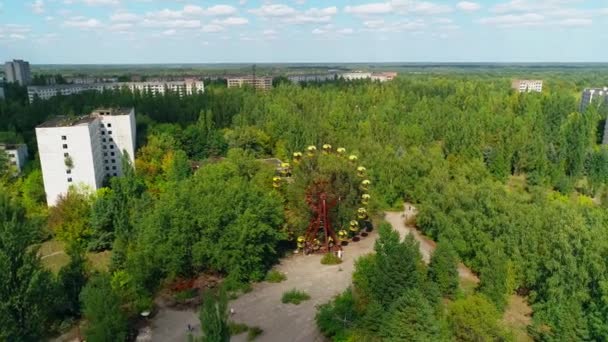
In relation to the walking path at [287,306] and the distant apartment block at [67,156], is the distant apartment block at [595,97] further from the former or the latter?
the distant apartment block at [67,156]

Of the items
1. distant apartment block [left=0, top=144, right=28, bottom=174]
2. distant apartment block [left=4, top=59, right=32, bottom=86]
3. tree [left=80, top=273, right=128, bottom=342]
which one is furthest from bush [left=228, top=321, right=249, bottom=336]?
distant apartment block [left=4, top=59, right=32, bottom=86]

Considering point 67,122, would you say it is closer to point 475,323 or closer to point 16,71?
point 475,323

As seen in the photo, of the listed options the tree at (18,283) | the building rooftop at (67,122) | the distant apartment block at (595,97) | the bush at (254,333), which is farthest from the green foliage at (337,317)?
the distant apartment block at (595,97)

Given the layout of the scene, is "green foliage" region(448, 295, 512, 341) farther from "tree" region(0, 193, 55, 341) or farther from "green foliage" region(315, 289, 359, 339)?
"tree" region(0, 193, 55, 341)

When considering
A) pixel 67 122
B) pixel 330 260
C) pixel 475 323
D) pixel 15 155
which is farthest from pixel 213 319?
pixel 15 155

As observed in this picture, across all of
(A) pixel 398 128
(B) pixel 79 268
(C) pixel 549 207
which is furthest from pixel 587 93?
(B) pixel 79 268

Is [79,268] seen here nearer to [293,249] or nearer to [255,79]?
[293,249]
